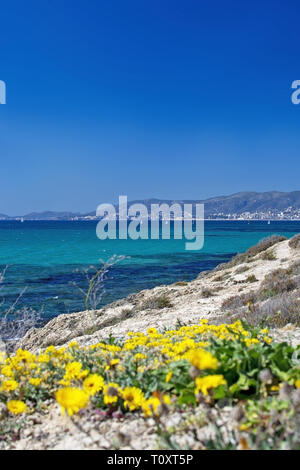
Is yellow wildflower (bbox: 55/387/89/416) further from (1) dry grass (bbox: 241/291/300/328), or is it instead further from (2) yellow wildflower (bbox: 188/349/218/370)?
(1) dry grass (bbox: 241/291/300/328)

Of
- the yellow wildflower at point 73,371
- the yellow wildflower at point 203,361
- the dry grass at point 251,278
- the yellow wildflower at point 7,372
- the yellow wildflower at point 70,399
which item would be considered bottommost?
the dry grass at point 251,278

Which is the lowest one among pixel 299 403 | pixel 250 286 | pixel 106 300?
pixel 106 300

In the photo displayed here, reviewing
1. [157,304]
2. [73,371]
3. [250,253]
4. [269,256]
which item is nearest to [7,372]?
[73,371]

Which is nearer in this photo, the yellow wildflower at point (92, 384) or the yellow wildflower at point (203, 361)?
Answer: the yellow wildflower at point (203, 361)

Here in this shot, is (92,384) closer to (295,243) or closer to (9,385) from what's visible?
(9,385)

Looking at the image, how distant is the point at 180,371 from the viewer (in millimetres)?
3320

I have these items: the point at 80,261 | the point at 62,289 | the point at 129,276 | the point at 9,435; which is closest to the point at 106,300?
the point at 62,289

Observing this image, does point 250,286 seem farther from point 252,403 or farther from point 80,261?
point 80,261

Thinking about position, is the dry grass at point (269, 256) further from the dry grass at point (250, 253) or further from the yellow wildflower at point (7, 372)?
the yellow wildflower at point (7, 372)

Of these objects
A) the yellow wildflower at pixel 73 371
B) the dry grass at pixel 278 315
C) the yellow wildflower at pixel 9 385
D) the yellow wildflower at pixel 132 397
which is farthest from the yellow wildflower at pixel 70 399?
the dry grass at pixel 278 315

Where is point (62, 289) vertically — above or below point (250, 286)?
below

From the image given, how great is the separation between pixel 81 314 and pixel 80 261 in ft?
79.2

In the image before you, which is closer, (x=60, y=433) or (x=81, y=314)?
(x=60, y=433)
